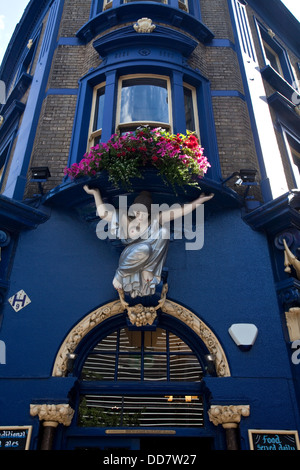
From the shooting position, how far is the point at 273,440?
491 centimetres

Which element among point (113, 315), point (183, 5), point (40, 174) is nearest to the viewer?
point (113, 315)

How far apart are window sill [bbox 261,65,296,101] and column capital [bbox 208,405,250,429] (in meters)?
7.91

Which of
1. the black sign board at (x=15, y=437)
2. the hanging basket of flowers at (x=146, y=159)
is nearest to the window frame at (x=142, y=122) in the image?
the hanging basket of flowers at (x=146, y=159)

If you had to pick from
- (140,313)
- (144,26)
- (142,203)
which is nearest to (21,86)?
(144,26)

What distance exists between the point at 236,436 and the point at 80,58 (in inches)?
323

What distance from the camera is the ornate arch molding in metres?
5.41

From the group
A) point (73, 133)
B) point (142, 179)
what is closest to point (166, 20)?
point (73, 133)

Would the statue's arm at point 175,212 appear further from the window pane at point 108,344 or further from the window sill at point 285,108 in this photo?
the window sill at point 285,108

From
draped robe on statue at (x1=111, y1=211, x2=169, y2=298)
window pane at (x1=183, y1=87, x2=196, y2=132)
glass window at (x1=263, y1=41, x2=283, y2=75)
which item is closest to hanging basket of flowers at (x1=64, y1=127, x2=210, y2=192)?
draped robe on statue at (x1=111, y1=211, x2=169, y2=298)

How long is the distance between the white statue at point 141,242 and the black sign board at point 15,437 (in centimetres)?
217

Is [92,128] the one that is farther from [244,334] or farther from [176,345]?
[244,334]

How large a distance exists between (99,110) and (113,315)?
15.1 ft

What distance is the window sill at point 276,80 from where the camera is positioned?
31.7ft
